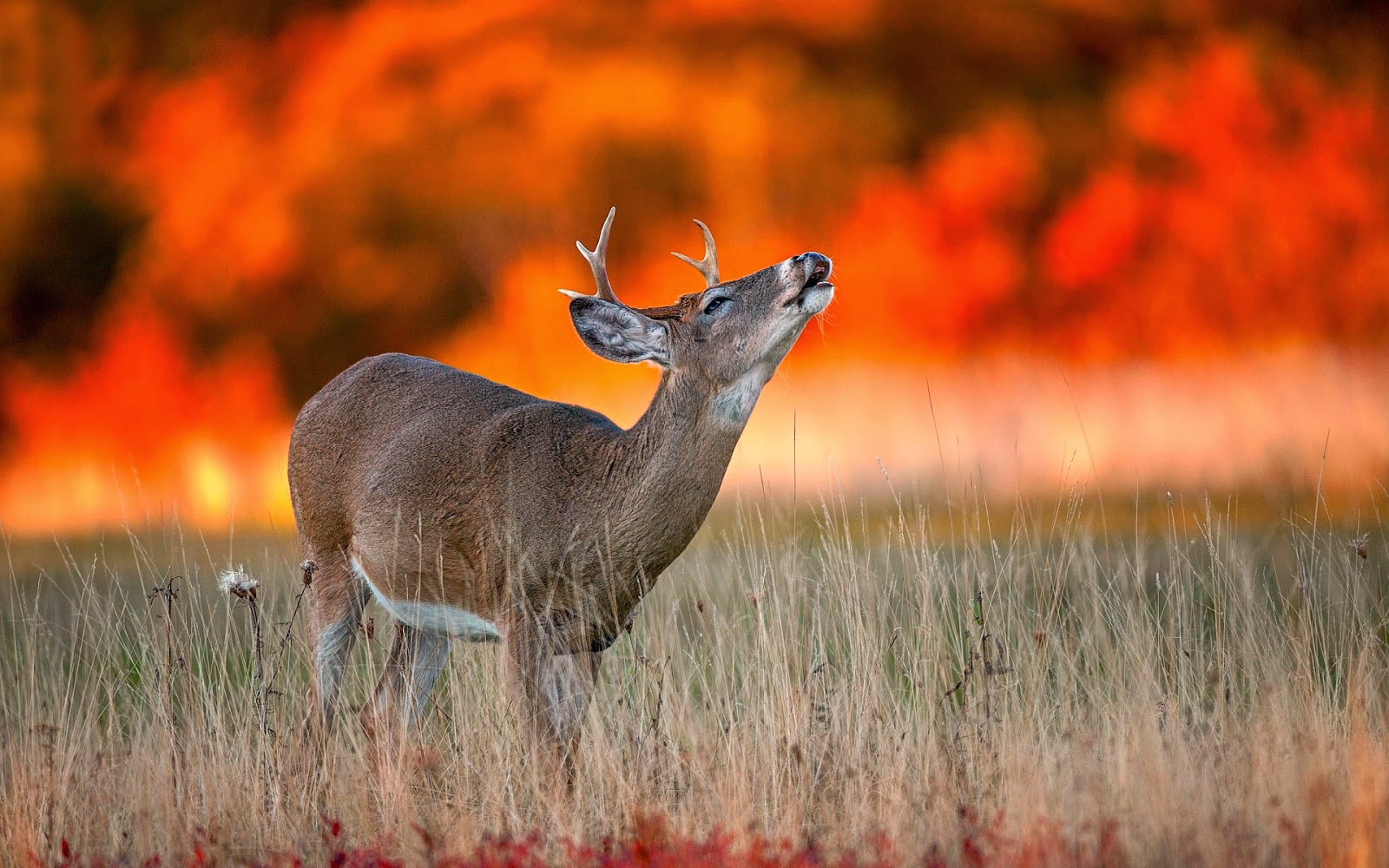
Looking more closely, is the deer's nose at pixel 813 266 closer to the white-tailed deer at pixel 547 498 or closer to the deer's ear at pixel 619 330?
the white-tailed deer at pixel 547 498

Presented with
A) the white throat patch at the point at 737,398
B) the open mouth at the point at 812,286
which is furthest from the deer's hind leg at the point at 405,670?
the open mouth at the point at 812,286

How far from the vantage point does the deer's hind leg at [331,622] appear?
6.49 m

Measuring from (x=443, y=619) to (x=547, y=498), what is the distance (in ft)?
2.22

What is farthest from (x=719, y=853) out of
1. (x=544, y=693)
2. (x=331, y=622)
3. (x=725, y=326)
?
(x=331, y=622)

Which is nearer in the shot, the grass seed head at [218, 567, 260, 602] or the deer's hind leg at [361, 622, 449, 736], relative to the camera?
the grass seed head at [218, 567, 260, 602]

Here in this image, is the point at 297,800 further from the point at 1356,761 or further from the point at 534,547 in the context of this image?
the point at 1356,761

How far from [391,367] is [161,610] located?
270 centimetres

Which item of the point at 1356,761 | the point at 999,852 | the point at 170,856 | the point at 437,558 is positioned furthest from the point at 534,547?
the point at 1356,761

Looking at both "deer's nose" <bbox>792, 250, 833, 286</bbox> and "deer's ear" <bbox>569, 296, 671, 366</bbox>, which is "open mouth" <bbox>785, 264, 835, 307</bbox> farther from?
"deer's ear" <bbox>569, 296, 671, 366</bbox>

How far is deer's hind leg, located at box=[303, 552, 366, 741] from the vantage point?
21.3 feet

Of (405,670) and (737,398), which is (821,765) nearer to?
(737,398)

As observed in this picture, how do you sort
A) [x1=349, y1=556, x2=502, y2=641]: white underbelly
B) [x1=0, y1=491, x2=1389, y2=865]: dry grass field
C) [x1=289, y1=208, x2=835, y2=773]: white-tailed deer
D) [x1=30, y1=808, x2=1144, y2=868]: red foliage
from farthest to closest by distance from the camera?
[x1=349, y1=556, x2=502, y2=641]: white underbelly → [x1=289, y1=208, x2=835, y2=773]: white-tailed deer → [x1=0, y1=491, x2=1389, y2=865]: dry grass field → [x1=30, y1=808, x2=1144, y2=868]: red foliage

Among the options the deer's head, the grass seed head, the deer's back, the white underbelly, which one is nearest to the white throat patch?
the deer's head

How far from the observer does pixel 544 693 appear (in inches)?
223
